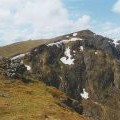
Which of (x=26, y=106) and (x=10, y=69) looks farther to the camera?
(x=10, y=69)

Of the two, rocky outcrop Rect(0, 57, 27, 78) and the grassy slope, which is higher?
rocky outcrop Rect(0, 57, 27, 78)

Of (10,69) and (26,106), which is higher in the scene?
(10,69)

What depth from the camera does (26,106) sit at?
4931cm

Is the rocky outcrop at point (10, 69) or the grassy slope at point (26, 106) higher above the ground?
the rocky outcrop at point (10, 69)

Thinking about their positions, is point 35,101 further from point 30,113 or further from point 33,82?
point 33,82

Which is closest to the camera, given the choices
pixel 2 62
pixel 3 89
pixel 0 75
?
pixel 3 89

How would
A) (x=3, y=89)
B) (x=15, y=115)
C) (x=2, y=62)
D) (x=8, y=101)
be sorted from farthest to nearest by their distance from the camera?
(x=2, y=62), (x=3, y=89), (x=8, y=101), (x=15, y=115)

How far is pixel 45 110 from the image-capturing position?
4825 centimetres

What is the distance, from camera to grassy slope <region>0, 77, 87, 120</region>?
44.6m

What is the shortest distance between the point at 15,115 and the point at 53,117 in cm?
495

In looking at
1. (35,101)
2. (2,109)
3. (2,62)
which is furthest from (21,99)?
(2,62)

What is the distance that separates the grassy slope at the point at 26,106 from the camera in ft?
146

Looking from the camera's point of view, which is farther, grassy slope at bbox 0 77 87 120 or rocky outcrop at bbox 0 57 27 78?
rocky outcrop at bbox 0 57 27 78

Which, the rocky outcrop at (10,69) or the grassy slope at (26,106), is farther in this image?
the rocky outcrop at (10,69)
